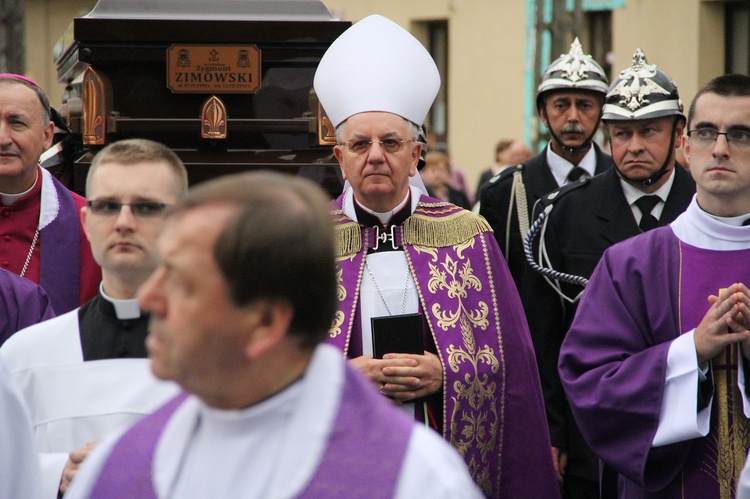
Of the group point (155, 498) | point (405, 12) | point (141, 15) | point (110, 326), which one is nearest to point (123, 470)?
point (155, 498)

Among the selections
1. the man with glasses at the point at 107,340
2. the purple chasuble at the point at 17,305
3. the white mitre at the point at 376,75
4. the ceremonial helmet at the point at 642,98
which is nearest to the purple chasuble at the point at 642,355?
the white mitre at the point at 376,75

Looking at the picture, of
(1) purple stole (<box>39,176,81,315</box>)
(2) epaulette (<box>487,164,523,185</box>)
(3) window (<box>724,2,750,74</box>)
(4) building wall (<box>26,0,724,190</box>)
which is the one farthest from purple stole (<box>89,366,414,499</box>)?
(3) window (<box>724,2,750,74</box>)

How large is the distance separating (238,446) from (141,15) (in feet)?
11.1

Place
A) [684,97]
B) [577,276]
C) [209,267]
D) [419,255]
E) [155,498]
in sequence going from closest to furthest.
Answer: [209,267] → [155,498] → [419,255] → [577,276] → [684,97]

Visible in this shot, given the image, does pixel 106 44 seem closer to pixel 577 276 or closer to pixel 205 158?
pixel 205 158

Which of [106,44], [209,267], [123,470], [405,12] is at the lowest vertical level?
[123,470]

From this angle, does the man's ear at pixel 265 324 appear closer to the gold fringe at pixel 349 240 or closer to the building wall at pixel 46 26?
the gold fringe at pixel 349 240

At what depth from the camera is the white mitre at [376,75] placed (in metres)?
3.95

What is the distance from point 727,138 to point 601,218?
3.85 feet

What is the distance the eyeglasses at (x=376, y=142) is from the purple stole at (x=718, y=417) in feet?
3.17

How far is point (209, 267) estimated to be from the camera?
1.76 m

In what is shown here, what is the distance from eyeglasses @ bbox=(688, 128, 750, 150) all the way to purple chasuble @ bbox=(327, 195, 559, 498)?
73 centimetres

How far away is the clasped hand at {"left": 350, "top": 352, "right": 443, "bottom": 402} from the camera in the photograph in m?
3.57

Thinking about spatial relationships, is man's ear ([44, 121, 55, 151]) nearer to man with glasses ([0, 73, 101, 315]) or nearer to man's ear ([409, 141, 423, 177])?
man with glasses ([0, 73, 101, 315])
